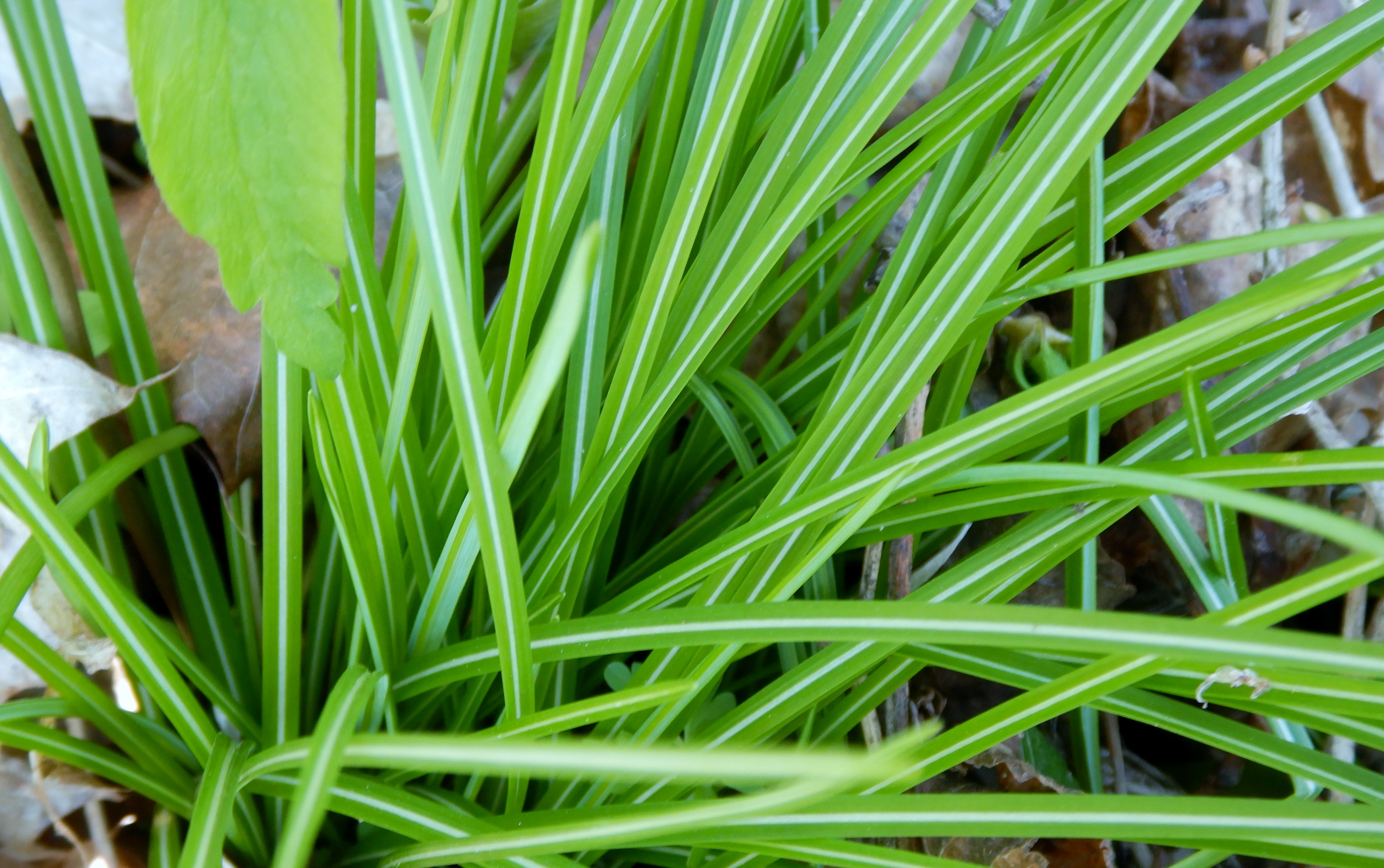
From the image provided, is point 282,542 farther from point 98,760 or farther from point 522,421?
point 522,421

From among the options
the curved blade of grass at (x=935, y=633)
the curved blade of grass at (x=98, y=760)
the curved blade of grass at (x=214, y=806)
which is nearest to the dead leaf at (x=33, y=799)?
the curved blade of grass at (x=98, y=760)

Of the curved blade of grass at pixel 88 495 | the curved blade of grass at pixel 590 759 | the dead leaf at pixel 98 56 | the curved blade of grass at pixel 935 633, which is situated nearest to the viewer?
the curved blade of grass at pixel 590 759

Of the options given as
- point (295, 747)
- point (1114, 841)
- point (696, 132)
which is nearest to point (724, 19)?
point (696, 132)

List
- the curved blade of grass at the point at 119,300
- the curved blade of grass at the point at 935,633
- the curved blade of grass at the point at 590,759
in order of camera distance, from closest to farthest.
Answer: the curved blade of grass at the point at 590,759 < the curved blade of grass at the point at 935,633 < the curved blade of grass at the point at 119,300

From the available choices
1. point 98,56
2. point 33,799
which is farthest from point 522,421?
point 98,56

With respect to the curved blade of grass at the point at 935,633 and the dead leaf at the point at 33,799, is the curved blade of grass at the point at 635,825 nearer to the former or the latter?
the curved blade of grass at the point at 935,633

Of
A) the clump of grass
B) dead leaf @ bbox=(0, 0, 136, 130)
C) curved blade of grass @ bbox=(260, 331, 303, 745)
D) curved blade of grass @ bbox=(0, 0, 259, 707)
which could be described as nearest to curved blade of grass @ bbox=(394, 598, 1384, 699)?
the clump of grass

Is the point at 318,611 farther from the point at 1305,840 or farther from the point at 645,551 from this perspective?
the point at 1305,840

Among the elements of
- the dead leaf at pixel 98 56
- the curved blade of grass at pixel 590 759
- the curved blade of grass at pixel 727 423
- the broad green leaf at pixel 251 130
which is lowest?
the curved blade of grass at pixel 727 423
